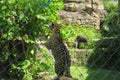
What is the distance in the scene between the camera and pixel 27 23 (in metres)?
4.59

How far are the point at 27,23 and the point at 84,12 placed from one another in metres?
7.86

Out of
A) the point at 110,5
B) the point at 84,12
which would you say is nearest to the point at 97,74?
the point at 84,12

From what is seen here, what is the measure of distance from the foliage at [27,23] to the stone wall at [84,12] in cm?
685

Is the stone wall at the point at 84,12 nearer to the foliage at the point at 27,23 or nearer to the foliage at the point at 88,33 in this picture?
the foliage at the point at 88,33

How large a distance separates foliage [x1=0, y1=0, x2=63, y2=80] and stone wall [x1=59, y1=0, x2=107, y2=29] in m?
6.85

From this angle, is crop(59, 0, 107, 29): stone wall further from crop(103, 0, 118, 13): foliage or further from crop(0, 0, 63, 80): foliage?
crop(0, 0, 63, 80): foliage

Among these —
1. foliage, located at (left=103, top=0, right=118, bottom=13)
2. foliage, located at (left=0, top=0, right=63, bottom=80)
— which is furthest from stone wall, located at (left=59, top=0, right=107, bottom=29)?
foliage, located at (left=0, top=0, right=63, bottom=80)

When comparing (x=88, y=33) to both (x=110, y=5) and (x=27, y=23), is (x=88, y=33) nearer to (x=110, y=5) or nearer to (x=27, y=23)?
(x=110, y=5)

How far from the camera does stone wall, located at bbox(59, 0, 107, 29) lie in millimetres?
11930

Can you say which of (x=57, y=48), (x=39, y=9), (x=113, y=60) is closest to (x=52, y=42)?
(x=57, y=48)

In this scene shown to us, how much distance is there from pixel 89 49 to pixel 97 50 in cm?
25

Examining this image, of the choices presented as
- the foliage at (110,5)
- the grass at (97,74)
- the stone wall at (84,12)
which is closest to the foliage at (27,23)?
the grass at (97,74)

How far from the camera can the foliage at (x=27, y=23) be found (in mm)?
4453

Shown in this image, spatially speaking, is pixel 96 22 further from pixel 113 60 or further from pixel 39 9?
pixel 39 9
